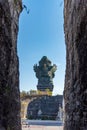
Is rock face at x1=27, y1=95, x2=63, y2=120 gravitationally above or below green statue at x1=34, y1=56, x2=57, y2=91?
below

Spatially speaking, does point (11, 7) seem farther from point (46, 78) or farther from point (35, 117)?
point (46, 78)

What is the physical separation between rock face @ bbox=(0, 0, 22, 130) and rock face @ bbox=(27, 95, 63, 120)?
25.6 m

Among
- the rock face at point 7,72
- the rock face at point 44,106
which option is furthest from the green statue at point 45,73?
the rock face at point 7,72

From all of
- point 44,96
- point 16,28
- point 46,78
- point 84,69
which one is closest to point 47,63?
point 46,78

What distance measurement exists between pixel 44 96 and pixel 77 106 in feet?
92.3

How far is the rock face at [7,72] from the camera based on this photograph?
24.0ft

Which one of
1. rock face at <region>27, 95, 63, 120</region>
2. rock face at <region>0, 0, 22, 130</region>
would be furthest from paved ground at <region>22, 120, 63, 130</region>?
rock face at <region>27, 95, 63, 120</region>

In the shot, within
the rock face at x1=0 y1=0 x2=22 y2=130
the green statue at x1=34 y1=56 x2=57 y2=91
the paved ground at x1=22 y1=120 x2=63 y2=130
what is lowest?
the paved ground at x1=22 y1=120 x2=63 y2=130

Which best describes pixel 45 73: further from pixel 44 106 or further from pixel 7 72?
pixel 7 72

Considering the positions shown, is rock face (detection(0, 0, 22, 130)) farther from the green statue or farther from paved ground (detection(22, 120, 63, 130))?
the green statue

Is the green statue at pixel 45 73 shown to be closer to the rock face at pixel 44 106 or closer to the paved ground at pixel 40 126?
the rock face at pixel 44 106

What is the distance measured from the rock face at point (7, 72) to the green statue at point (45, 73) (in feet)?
108

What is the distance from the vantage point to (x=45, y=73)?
43.2 metres

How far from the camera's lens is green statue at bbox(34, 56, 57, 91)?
1672 inches
